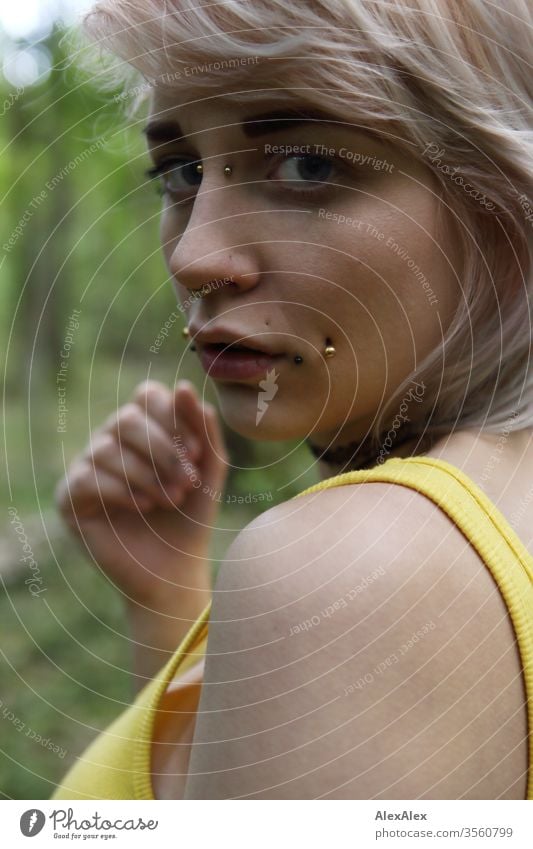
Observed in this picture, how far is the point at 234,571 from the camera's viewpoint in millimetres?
423

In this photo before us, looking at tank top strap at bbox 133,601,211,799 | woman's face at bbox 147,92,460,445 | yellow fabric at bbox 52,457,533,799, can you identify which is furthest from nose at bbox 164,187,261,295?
tank top strap at bbox 133,601,211,799

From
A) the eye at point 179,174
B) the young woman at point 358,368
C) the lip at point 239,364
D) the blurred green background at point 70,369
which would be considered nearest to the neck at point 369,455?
the young woman at point 358,368

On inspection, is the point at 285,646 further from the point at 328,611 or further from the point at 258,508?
the point at 258,508

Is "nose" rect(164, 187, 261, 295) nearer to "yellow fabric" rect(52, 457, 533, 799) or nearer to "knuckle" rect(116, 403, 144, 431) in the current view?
"yellow fabric" rect(52, 457, 533, 799)

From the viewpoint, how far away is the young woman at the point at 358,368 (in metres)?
0.40

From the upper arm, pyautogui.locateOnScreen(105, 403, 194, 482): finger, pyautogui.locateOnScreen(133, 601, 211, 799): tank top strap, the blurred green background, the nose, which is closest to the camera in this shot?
the upper arm

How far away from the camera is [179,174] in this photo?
0.60 metres

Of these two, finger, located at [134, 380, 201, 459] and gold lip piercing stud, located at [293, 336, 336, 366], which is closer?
gold lip piercing stud, located at [293, 336, 336, 366]

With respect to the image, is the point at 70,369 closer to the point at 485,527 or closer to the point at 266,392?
the point at 266,392

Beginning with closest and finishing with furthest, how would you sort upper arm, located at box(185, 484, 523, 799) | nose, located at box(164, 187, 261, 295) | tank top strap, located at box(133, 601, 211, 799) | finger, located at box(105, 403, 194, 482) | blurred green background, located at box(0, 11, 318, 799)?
1. upper arm, located at box(185, 484, 523, 799)
2. nose, located at box(164, 187, 261, 295)
3. tank top strap, located at box(133, 601, 211, 799)
4. finger, located at box(105, 403, 194, 482)
5. blurred green background, located at box(0, 11, 318, 799)

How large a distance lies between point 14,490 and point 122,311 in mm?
923

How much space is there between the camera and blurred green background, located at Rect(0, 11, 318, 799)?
161cm

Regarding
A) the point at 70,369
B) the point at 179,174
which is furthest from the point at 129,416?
the point at 70,369
